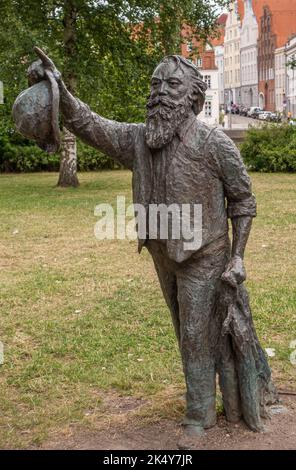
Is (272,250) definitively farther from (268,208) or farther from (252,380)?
(252,380)

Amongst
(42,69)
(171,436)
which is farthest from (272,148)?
(42,69)

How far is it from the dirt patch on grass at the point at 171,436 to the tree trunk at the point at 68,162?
14568mm

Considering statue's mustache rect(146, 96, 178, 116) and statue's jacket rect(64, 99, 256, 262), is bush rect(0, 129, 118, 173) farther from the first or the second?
statue's mustache rect(146, 96, 178, 116)

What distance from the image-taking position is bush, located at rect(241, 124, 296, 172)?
73.9ft

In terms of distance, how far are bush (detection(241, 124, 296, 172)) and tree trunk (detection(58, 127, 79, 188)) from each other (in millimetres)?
6772

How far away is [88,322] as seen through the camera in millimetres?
6906

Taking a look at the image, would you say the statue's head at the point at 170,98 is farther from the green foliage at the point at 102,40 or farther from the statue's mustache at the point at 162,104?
the green foliage at the point at 102,40

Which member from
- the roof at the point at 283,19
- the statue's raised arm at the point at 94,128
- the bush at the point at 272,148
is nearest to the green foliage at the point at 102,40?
the bush at the point at 272,148

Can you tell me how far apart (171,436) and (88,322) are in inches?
108

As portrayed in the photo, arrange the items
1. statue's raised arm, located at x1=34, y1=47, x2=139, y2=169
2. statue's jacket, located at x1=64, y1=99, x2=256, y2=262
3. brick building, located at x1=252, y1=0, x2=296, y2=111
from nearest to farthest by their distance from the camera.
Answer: statue's raised arm, located at x1=34, y1=47, x2=139, y2=169
statue's jacket, located at x1=64, y1=99, x2=256, y2=262
brick building, located at x1=252, y1=0, x2=296, y2=111

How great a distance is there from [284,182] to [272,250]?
32.9 feet

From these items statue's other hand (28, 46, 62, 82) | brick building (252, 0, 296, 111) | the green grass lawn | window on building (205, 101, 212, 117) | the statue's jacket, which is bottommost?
the green grass lawn

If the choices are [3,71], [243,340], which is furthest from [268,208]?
[243,340]

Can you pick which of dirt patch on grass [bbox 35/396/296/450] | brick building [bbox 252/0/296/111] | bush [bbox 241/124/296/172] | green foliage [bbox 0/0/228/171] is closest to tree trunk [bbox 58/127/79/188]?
green foliage [bbox 0/0/228/171]
